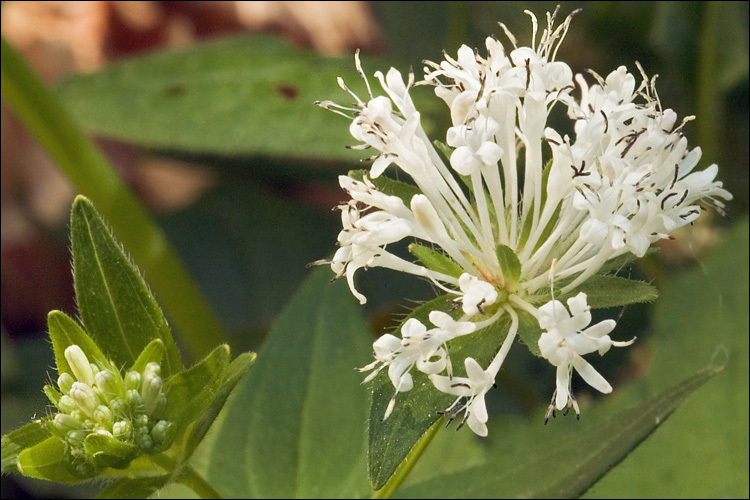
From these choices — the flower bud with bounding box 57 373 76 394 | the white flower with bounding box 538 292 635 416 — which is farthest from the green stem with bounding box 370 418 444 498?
the flower bud with bounding box 57 373 76 394

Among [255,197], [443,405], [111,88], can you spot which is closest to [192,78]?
[111,88]

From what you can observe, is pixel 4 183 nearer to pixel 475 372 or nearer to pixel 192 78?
pixel 192 78

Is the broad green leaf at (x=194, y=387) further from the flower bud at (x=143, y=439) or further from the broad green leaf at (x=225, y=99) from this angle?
the broad green leaf at (x=225, y=99)

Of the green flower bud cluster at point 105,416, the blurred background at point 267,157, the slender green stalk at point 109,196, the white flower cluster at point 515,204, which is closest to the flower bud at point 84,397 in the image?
the green flower bud cluster at point 105,416

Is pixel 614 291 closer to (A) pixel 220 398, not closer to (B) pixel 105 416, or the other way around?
(A) pixel 220 398

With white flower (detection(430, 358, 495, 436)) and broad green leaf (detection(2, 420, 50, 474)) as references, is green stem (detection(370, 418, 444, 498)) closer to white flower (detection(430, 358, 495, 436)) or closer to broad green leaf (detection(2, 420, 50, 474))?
white flower (detection(430, 358, 495, 436))

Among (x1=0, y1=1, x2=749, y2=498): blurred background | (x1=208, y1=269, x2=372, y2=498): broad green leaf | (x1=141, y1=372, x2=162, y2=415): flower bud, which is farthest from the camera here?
(x1=0, y1=1, x2=749, y2=498): blurred background

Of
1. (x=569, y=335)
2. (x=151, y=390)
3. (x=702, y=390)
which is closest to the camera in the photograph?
(x=569, y=335)

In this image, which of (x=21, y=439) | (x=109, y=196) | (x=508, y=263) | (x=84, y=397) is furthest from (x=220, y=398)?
(x=109, y=196)
